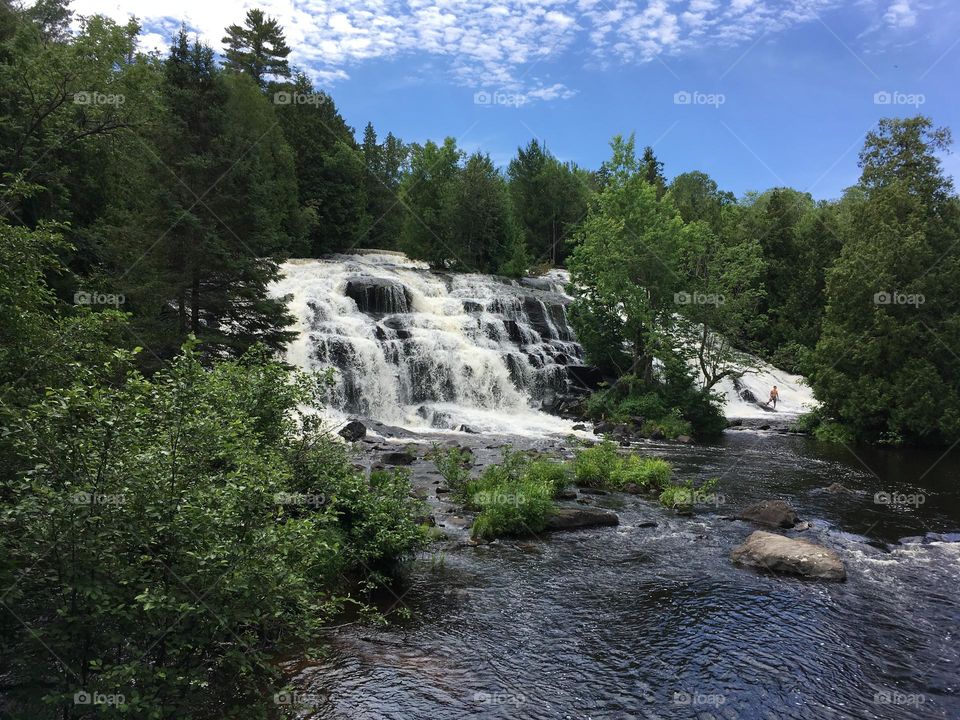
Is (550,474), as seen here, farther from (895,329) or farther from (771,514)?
(895,329)

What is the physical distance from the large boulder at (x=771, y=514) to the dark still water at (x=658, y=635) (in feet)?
1.51

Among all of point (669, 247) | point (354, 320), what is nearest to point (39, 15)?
point (354, 320)

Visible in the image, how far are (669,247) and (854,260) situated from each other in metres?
7.80

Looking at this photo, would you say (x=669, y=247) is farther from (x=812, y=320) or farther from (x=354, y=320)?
(x=812, y=320)

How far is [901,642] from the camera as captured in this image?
893 centimetres

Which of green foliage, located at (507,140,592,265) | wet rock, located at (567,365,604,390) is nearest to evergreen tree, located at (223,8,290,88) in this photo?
green foliage, located at (507,140,592,265)

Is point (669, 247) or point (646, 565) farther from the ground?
point (669, 247)

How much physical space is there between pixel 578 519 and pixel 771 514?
4.64m

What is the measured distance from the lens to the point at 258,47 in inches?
2499

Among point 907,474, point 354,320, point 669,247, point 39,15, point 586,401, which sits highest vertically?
point 39,15

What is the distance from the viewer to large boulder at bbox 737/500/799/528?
14148mm

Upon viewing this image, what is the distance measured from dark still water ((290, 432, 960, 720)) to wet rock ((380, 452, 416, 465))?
6973 mm

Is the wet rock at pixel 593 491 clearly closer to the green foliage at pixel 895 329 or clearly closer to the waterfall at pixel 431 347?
the waterfall at pixel 431 347

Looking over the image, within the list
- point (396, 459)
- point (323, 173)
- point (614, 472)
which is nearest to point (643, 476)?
point (614, 472)
